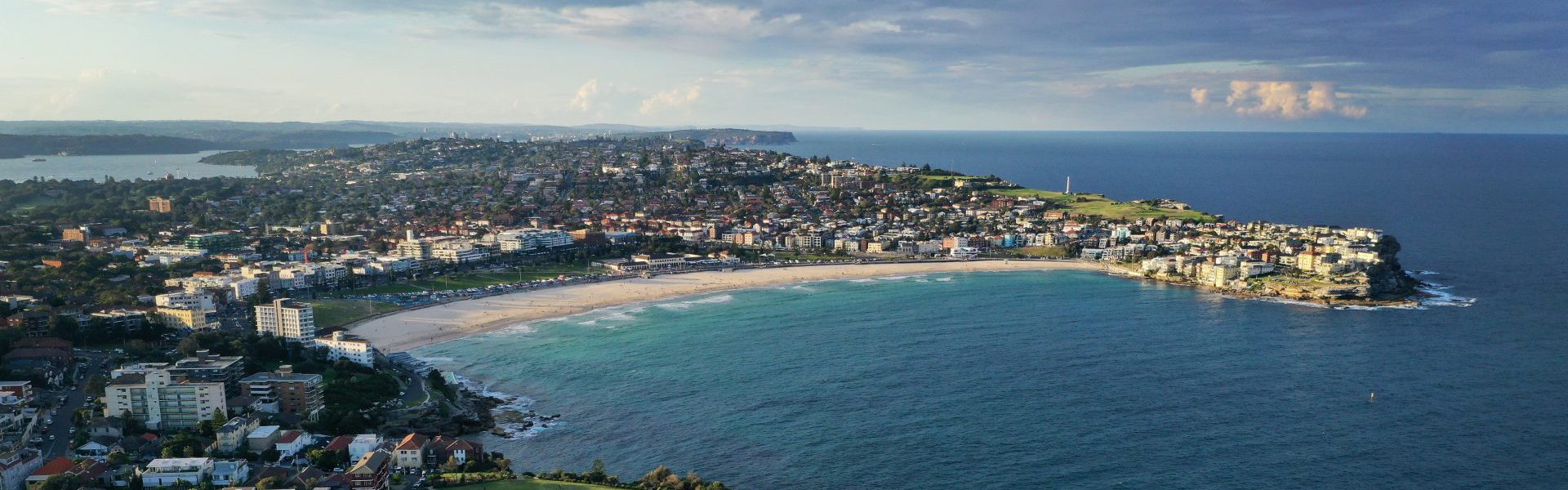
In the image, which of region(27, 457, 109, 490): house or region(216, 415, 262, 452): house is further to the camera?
region(216, 415, 262, 452): house

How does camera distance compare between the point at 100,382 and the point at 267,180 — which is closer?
the point at 100,382

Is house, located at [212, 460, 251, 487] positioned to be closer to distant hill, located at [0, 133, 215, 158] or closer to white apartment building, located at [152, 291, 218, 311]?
white apartment building, located at [152, 291, 218, 311]

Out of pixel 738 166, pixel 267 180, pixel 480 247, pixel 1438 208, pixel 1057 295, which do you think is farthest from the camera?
pixel 738 166

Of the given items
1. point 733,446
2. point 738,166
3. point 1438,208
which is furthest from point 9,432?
point 1438,208

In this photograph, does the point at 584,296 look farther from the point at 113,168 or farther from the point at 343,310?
the point at 113,168

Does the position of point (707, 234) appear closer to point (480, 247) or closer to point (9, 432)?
point (480, 247)

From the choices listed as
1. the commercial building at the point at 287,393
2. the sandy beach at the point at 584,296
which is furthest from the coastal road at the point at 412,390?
the sandy beach at the point at 584,296

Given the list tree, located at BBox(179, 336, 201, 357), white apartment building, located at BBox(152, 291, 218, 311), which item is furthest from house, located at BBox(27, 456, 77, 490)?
white apartment building, located at BBox(152, 291, 218, 311)
